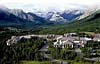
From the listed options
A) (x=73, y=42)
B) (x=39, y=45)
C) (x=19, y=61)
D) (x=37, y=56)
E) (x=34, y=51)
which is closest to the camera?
(x=19, y=61)

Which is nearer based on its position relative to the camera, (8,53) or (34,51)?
(8,53)

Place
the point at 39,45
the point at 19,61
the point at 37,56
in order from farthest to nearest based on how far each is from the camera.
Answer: the point at 39,45
the point at 37,56
the point at 19,61

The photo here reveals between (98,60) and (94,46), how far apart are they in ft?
68.8

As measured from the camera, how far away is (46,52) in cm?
7750

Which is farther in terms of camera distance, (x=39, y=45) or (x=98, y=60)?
(x=39, y=45)

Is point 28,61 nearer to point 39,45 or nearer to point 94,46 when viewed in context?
point 39,45

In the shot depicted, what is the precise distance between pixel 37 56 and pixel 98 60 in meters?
13.8

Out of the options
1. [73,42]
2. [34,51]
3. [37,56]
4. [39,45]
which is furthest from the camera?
[73,42]

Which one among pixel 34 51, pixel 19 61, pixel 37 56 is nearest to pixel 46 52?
pixel 34 51

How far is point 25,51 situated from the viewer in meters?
71.6

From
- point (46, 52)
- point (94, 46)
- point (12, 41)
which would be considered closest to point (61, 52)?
point (46, 52)

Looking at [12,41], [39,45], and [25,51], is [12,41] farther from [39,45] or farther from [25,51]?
[25,51]

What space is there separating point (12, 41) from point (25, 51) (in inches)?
1036

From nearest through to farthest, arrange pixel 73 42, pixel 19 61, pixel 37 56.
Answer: pixel 19 61 → pixel 37 56 → pixel 73 42
